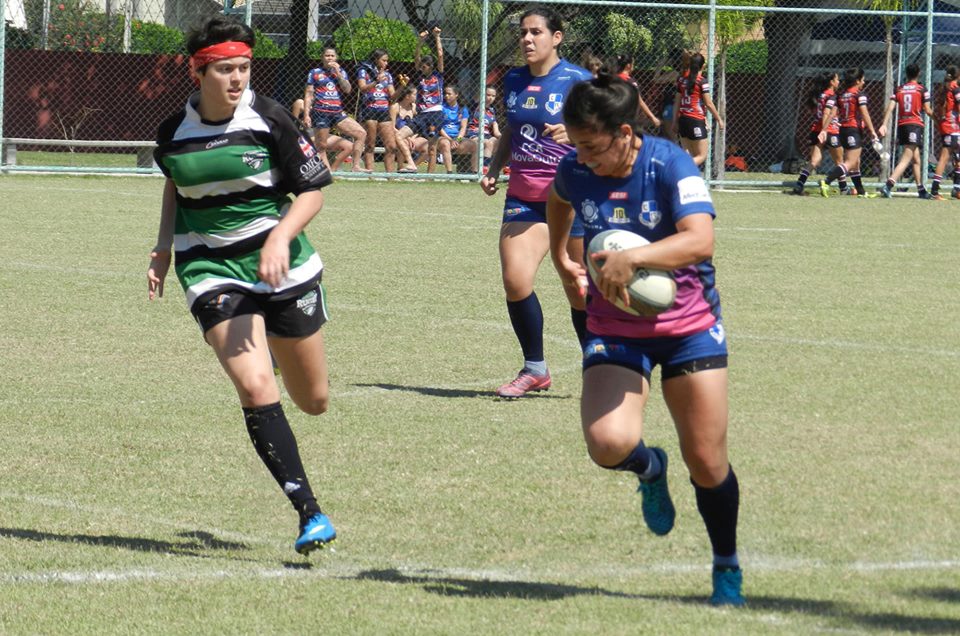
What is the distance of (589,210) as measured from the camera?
518 cm

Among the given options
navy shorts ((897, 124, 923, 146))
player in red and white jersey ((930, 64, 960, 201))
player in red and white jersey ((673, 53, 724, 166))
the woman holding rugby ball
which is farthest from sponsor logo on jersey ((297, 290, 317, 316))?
player in red and white jersey ((930, 64, 960, 201))

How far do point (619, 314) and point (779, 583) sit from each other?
3.41 feet

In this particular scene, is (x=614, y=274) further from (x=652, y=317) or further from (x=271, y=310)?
(x=271, y=310)

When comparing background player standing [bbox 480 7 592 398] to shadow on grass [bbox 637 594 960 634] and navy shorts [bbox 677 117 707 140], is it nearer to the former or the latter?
shadow on grass [bbox 637 594 960 634]

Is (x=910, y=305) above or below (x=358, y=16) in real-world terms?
below

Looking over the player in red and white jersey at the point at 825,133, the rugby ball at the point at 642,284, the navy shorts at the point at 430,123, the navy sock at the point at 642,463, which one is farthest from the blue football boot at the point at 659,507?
the navy shorts at the point at 430,123

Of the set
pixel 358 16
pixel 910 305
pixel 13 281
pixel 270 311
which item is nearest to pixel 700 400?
pixel 270 311

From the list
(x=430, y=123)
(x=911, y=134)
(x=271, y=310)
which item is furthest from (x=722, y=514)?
(x=430, y=123)

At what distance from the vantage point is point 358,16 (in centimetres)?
2959

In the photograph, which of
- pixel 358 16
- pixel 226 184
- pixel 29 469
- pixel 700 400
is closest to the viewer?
pixel 700 400

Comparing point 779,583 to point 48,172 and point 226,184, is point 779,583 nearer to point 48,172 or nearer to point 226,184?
point 226,184

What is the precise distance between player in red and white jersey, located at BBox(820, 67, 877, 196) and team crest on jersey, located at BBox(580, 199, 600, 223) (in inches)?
821

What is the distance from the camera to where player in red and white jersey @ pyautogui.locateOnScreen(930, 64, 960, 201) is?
25.4 metres

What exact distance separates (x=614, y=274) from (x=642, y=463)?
2.68ft
